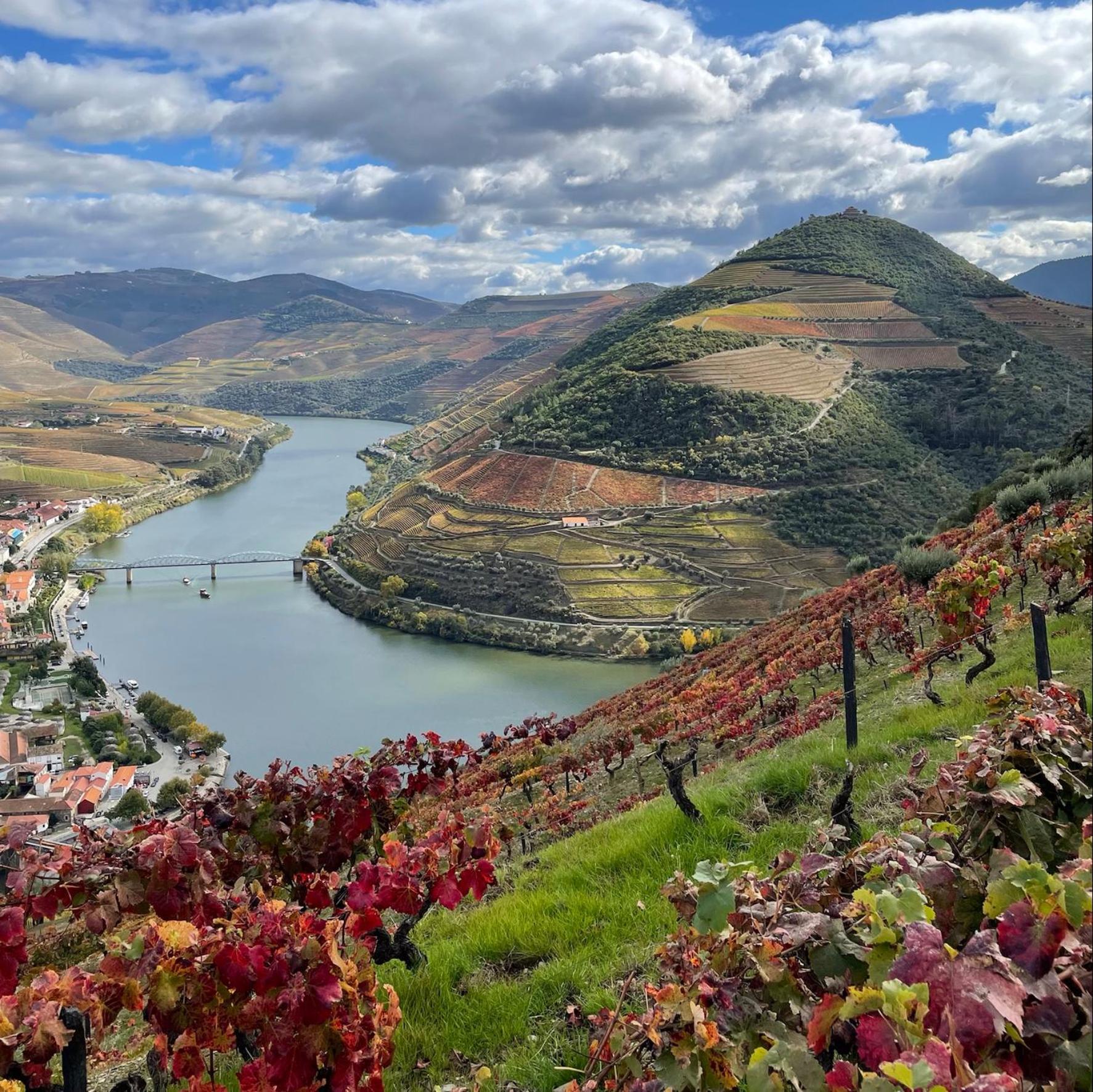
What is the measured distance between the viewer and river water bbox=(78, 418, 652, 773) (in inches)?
1032

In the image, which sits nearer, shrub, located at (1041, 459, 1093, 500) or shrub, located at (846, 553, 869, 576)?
shrub, located at (1041, 459, 1093, 500)

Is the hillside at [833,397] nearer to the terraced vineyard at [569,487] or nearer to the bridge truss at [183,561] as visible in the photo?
the terraced vineyard at [569,487]

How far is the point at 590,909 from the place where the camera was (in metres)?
2.90

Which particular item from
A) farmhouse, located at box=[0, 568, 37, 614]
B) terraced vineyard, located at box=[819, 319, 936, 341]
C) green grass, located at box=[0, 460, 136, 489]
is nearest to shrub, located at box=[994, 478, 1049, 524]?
farmhouse, located at box=[0, 568, 37, 614]

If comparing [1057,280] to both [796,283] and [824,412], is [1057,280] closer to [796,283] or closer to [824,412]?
[796,283]

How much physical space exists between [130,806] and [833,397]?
41.9m

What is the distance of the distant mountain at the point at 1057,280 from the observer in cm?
15638

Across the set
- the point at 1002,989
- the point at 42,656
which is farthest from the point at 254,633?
the point at 1002,989

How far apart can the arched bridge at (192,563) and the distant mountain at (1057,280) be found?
15114cm

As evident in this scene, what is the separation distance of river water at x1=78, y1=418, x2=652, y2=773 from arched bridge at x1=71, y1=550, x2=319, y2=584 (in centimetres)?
57

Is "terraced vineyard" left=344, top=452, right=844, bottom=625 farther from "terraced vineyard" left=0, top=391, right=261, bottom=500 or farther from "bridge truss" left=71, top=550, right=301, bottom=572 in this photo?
"terraced vineyard" left=0, top=391, right=261, bottom=500

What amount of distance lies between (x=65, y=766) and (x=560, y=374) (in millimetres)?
52627

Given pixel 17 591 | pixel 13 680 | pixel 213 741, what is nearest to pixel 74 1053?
pixel 213 741

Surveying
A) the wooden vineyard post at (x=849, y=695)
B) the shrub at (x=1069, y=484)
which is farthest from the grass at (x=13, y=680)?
the wooden vineyard post at (x=849, y=695)
